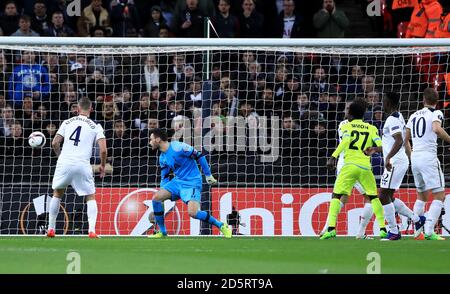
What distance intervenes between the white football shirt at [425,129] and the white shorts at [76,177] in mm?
4886

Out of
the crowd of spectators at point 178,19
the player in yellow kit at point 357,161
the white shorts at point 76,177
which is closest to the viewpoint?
the player in yellow kit at point 357,161

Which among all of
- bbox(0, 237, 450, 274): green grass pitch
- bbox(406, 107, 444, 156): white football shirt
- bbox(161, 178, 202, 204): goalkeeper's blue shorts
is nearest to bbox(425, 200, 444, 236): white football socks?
bbox(406, 107, 444, 156): white football shirt

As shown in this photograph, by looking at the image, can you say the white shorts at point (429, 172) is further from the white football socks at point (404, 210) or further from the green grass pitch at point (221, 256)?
the green grass pitch at point (221, 256)

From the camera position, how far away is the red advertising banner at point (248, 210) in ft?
61.4

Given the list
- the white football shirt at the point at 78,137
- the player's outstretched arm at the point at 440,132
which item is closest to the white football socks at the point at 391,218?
the player's outstretched arm at the point at 440,132

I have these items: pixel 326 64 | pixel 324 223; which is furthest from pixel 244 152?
pixel 326 64

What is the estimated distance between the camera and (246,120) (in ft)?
63.4

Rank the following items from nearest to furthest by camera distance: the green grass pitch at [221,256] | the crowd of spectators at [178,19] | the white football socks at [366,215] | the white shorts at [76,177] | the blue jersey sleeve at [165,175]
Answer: the green grass pitch at [221,256] < the white shorts at [76,177] < the white football socks at [366,215] < the blue jersey sleeve at [165,175] < the crowd of spectators at [178,19]

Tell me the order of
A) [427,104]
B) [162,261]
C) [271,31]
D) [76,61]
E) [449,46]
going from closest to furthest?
[162,261] → [427,104] → [449,46] → [76,61] → [271,31]

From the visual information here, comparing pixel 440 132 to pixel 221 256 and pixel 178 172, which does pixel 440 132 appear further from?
pixel 221 256

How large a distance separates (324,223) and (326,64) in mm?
3690

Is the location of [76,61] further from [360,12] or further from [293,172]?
[360,12]

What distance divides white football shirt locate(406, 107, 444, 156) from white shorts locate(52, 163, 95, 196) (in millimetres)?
4886
